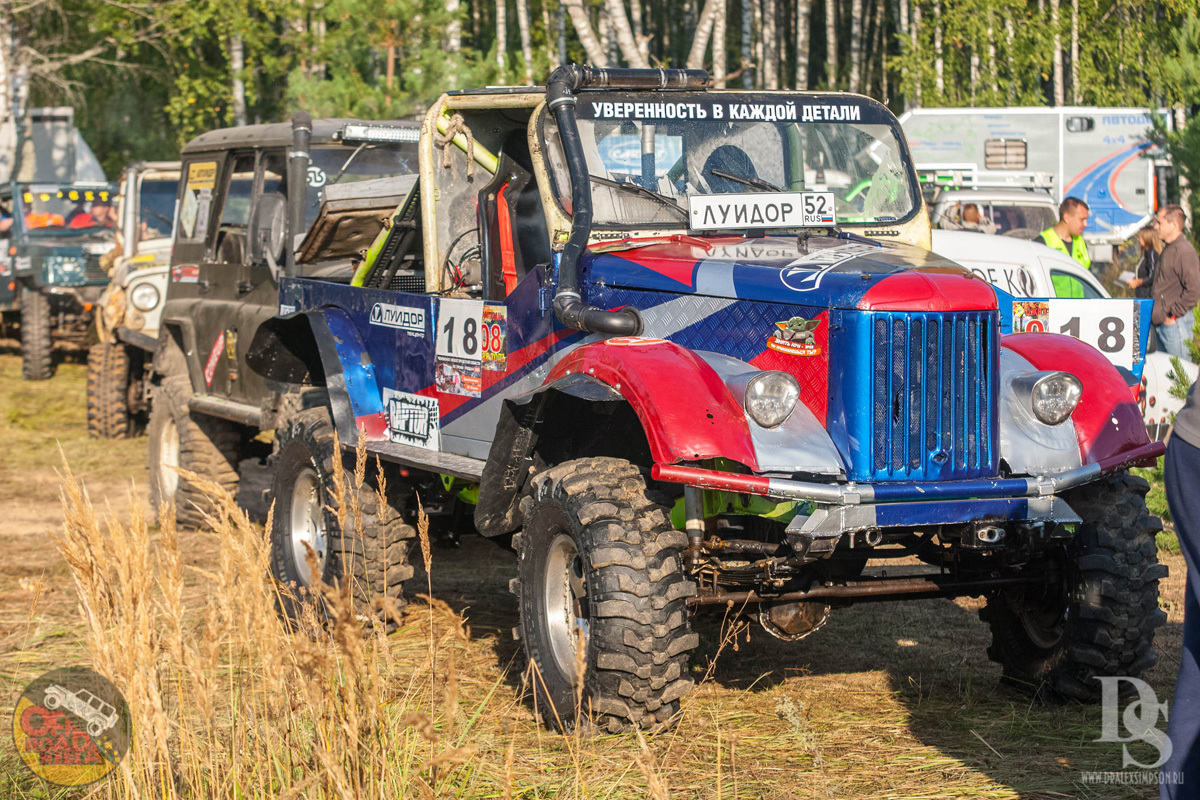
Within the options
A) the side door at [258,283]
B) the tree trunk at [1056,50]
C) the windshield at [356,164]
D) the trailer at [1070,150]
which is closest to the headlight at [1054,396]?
the side door at [258,283]

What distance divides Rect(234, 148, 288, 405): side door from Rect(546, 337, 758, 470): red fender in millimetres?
3834

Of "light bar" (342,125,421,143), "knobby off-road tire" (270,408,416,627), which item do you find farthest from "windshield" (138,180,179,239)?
"knobby off-road tire" (270,408,416,627)

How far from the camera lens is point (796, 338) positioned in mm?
4617

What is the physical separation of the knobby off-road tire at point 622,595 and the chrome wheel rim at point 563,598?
0.09 ft

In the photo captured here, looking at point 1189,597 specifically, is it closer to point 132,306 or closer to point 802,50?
point 132,306

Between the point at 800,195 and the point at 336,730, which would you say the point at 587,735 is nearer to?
the point at 336,730

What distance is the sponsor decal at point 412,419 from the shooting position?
6.21 m

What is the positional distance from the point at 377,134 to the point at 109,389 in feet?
19.1

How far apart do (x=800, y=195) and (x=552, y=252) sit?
3.55 ft

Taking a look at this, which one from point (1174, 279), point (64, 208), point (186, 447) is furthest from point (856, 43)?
point (186, 447)

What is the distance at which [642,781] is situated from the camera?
4223 mm

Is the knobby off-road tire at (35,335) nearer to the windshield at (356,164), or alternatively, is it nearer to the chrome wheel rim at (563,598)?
the windshield at (356,164)

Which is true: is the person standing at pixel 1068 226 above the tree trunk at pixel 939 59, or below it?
below

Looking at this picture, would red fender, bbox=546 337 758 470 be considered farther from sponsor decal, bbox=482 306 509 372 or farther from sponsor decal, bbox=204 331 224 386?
sponsor decal, bbox=204 331 224 386
